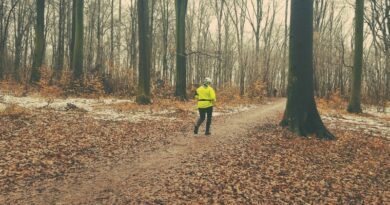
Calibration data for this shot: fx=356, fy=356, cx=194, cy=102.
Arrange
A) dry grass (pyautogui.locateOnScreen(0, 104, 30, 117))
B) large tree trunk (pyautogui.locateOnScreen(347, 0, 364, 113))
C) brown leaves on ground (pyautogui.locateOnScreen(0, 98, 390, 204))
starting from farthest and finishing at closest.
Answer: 1. large tree trunk (pyautogui.locateOnScreen(347, 0, 364, 113))
2. dry grass (pyautogui.locateOnScreen(0, 104, 30, 117))
3. brown leaves on ground (pyautogui.locateOnScreen(0, 98, 390, 204))

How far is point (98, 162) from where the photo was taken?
797cm

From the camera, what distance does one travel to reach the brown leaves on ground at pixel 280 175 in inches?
245

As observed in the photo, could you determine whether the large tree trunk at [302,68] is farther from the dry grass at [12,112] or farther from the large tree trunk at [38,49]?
the large tree trunk at [38,49]

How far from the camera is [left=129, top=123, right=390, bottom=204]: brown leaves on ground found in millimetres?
6215

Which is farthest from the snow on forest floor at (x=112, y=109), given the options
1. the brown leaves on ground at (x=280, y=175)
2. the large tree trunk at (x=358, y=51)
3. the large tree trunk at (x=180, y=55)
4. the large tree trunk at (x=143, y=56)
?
the large tree trunk at (x=358, y=51)

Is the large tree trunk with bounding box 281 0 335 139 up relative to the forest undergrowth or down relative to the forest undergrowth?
up

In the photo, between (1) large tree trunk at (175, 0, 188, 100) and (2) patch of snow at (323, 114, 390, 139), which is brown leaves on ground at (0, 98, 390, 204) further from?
(1) large tree trunk at (175, 0, 188, 100)

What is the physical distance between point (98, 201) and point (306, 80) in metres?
8.65

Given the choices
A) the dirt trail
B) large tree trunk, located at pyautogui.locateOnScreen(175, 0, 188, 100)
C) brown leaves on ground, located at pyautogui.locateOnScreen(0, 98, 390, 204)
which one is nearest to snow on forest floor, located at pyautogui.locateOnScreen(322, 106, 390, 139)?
brown leaves on ground, located at pyautogui.locateOnScreen(0, 98, 390, 204)

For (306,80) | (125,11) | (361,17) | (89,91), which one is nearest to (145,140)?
(306,80)

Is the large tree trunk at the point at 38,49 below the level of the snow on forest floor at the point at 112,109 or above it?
above

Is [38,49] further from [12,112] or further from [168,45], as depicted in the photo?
[168,45]

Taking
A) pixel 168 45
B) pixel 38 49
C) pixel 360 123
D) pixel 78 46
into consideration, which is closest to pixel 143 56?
pixel 78 46

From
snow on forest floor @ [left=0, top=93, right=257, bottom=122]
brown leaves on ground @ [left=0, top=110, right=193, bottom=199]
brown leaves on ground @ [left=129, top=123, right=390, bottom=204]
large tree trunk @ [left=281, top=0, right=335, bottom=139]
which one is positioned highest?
large tree trunk @ [left=281, top=0, right=335, bottom=139]
